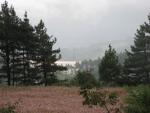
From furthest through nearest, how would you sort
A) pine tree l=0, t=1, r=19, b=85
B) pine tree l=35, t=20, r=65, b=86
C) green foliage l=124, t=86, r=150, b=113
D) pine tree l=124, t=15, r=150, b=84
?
pine tree l=124, t=15, r=150, b=84 → pine tree l=35, t=20, r=65, b=86 → pine tree l=0, t=1, r=19, b=85 → green foliage l=124, t=86, r=150, b=113

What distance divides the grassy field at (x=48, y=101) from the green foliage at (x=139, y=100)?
1057 cm

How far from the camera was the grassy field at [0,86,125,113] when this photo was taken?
1827 centimetres

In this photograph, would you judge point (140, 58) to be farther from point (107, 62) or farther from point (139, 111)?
point (139, 111)

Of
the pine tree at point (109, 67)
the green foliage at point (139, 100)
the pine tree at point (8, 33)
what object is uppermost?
the pine tree at point (8, 33)

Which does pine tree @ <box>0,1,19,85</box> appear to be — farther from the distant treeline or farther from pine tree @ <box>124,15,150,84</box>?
pine tree @ <box>124,15,150,84</box>

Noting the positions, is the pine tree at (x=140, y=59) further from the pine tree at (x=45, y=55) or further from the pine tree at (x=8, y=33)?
the pine tree at (x=8, y=33)

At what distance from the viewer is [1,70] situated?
48.4 meters

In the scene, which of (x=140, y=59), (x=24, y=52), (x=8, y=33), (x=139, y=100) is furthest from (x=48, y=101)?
(x=140, y=59)

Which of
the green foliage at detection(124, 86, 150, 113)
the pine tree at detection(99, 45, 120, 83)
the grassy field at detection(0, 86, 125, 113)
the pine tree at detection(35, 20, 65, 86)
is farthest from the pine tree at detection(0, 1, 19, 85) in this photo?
the green foliage at detection(124, 86, 150, 113)

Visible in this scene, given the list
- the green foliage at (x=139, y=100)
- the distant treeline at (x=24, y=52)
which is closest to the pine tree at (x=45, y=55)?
the distant treeline at (x=24, y=52)

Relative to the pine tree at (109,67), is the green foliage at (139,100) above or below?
below

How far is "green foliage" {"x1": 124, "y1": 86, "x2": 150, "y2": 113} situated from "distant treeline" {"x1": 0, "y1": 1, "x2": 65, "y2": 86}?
38129 millimetres

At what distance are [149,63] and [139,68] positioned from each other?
1682 mm

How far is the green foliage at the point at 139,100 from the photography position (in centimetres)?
644
